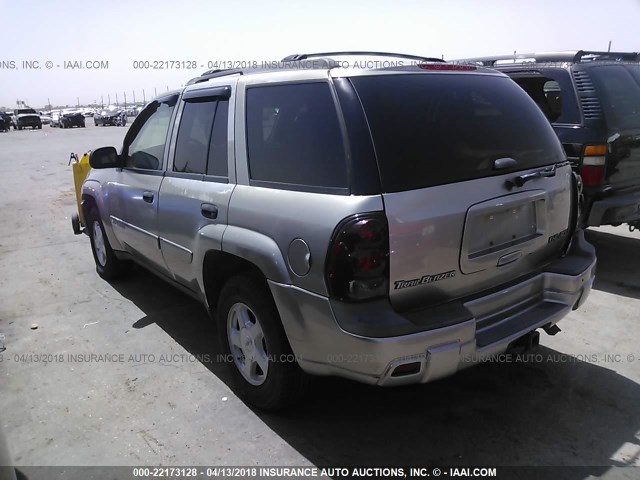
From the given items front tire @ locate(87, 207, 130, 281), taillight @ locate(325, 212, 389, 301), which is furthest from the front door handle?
front tire @ locate(87, 207, 130, 281)

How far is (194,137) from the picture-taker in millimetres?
3588

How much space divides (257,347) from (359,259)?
1.07 metres

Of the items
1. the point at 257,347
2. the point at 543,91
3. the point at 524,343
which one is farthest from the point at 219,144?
the point at 543,91

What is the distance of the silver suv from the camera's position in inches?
92.0

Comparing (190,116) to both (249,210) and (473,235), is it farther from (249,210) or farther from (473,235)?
(473,235)

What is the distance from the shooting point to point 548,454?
2.66 m

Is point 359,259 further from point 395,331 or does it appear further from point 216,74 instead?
point 216,74

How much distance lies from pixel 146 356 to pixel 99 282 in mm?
2022

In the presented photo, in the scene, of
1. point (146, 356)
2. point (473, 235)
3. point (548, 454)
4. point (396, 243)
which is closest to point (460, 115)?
point (473, 235)

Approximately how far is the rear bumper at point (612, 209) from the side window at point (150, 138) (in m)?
3.97

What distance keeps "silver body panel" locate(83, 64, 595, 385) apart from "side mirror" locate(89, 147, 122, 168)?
5.39ft

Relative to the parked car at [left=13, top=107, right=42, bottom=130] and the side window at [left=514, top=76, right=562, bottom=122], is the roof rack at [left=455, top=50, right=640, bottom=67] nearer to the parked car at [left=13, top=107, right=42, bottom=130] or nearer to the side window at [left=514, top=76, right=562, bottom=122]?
the side window at [left=514, top=76, right=562, bottom=122]

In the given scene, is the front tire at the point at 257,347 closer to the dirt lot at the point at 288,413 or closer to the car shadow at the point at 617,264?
the dirt lot at the point at 288,413

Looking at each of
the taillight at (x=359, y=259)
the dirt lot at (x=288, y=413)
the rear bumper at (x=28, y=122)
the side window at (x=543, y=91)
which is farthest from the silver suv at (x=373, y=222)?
the rear bumper at (x=28, y=122)
